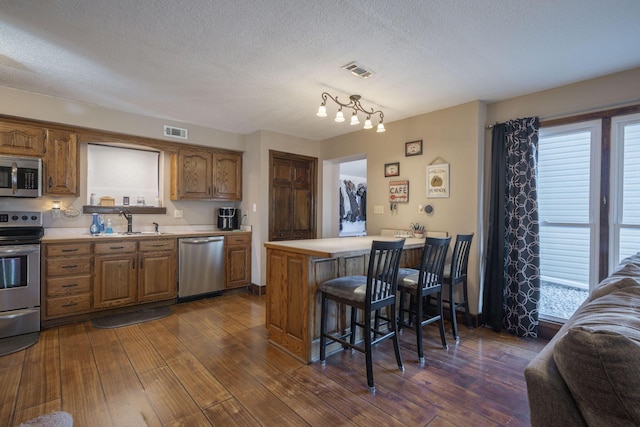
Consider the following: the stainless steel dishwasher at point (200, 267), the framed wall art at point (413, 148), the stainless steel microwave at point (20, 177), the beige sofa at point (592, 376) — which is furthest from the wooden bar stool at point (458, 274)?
the stainless steel microwave at point (20, 177)

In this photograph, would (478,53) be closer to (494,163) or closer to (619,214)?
(494,163)

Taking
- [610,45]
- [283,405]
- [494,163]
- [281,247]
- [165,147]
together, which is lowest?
[283,405]

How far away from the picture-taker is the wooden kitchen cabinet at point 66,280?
310 cm

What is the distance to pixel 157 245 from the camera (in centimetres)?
380

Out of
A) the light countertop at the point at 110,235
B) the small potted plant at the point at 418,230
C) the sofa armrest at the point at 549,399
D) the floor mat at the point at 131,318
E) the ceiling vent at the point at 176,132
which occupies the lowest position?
the floor mat at the point at 131,318

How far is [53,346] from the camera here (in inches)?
106

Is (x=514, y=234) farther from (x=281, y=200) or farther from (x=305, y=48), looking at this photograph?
(x=281, y=200)

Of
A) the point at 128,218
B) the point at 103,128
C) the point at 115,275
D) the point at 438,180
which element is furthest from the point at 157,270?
the point at 438,180

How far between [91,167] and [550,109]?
526cm

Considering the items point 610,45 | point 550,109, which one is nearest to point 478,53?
point 610,45

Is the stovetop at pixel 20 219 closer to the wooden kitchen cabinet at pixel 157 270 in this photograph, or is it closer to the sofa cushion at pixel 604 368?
the wooden kitchen cabinet at pixel 157 270

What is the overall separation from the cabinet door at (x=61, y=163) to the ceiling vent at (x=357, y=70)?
3.22 m

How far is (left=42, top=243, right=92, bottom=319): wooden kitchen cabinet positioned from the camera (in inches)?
122

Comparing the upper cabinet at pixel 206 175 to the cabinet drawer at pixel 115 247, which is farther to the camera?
the upper cabinet at pixel 206 175
